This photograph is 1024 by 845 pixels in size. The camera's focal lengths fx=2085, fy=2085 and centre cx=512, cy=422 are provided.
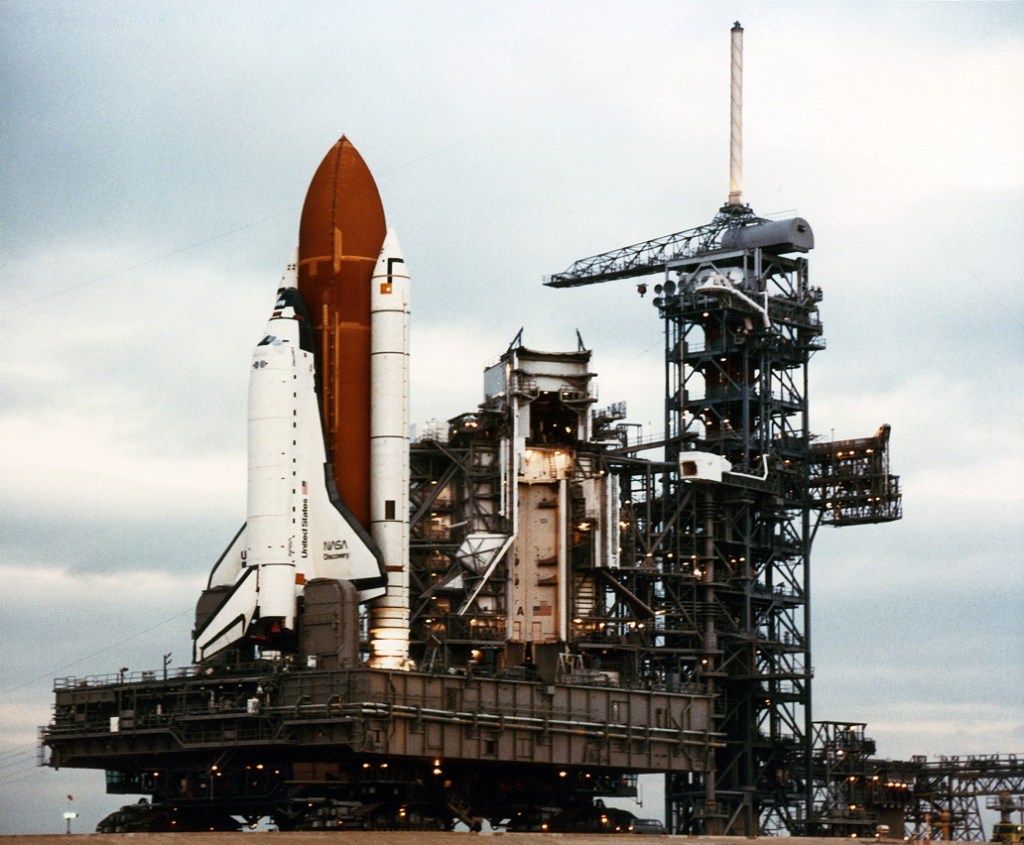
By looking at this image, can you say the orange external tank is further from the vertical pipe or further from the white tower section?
the vertical pipe

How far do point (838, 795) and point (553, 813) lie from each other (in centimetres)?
2217

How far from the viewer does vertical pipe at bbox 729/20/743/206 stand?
10612 cm

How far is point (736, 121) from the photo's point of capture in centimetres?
10669

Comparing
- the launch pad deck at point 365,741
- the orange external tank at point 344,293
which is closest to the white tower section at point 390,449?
the orange external tank at point 344,293

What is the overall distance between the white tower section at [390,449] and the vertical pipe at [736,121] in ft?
93.1

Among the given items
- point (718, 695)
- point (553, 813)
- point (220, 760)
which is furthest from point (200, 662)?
point (718, 695)

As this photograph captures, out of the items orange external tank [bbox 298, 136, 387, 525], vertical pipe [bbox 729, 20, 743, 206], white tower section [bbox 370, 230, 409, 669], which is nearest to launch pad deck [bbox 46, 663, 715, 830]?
white tower section [bbox 370, 230, 409, 669]

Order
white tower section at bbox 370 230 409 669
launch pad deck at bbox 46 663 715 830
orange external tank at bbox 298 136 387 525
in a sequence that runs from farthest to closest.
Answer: orange external tank at bbox 298 136 387 525, white tower section at bbox 370 230 409 669, launch pad deck at bbox 46 663 715 830

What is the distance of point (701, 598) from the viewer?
319 feet

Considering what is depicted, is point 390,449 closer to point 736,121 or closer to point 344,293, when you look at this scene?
point 344,293

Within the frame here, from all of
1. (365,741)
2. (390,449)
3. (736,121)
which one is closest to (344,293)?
(390,449)

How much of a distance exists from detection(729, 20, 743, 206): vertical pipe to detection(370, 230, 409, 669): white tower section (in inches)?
1118

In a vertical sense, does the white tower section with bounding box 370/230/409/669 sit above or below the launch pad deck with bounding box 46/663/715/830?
above

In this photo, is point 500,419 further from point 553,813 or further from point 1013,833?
point 1013,833
